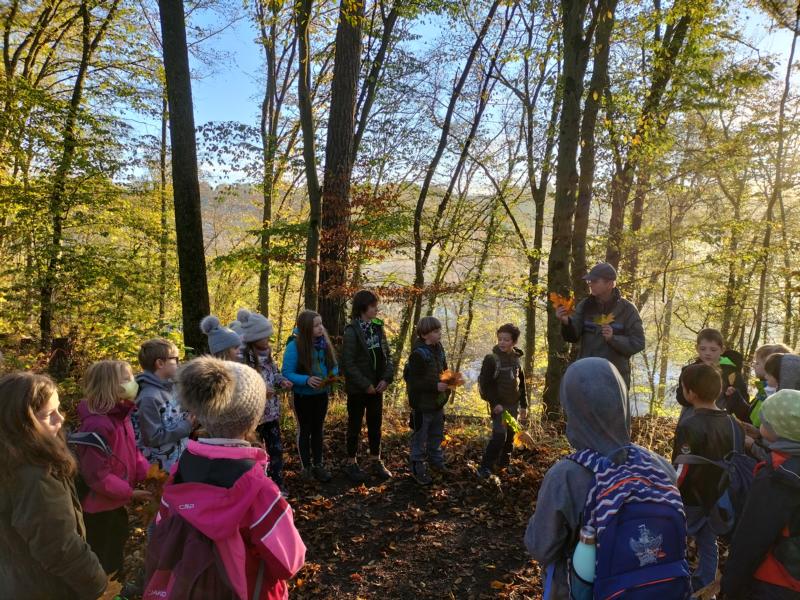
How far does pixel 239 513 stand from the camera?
169 centimetres

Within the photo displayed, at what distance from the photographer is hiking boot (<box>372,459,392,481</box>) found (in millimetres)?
5289

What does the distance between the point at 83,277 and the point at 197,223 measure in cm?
410

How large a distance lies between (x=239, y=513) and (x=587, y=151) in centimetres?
703

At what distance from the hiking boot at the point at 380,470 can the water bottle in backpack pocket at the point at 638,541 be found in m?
3.90

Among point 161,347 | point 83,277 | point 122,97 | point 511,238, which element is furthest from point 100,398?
point 511,238

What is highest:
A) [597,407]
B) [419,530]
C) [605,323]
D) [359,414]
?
[597,407]

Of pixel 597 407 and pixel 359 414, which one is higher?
pixel 597 407

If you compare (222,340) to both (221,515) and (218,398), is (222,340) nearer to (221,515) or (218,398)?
(218,398)

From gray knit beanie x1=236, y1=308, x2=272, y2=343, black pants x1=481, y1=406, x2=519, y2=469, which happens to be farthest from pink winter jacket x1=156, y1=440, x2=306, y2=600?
black pants x1=481, y1=406, x2=519, y2=469

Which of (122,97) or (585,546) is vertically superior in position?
(122,97)

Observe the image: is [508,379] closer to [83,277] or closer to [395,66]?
[83,277]

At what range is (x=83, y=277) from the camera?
8.67 meters

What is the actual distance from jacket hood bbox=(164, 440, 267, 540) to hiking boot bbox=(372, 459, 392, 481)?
12.3 ft

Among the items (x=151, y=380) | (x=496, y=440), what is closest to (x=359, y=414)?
(x=496, y=440)
